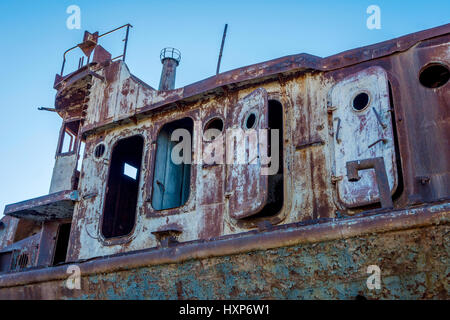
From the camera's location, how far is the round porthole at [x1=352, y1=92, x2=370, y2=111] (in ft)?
17.3

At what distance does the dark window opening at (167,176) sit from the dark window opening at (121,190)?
69cm

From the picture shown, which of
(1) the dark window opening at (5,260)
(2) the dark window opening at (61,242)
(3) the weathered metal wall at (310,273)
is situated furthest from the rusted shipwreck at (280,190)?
(1) the dark window opening at (5,260)

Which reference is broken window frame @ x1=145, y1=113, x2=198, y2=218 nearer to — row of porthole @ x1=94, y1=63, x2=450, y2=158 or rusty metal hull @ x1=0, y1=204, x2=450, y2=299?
rusty metal hull @ x1=0, y1=204, x2=450, y2=299

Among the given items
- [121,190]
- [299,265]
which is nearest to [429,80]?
[299,265]

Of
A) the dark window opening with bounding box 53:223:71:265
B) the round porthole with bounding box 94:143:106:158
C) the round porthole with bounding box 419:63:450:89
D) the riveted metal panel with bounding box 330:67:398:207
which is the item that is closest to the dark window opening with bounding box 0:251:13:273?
the dark window opening with bounding box 53:223:71:265

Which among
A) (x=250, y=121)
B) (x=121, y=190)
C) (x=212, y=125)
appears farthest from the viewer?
(x=121, y=190)

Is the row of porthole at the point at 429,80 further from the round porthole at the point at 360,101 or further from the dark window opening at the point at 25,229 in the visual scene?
the dark window opening at the point at 25,229

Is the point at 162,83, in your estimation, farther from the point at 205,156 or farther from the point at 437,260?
the point at 437,260

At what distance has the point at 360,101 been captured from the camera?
5344 millimetres

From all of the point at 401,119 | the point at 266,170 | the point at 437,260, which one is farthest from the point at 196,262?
the point at 401,119

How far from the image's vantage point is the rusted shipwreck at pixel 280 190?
371 cm

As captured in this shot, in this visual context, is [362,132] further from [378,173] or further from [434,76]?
[378,173]

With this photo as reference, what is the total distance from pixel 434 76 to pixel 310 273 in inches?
110

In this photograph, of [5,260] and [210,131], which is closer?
[210,131]
